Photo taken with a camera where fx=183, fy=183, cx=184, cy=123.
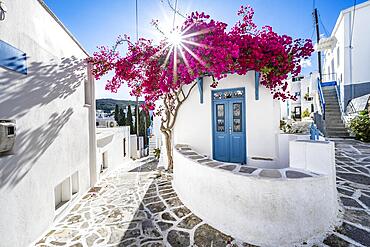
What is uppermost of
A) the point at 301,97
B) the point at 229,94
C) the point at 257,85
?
the point at 301,97

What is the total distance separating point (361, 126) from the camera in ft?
32.5

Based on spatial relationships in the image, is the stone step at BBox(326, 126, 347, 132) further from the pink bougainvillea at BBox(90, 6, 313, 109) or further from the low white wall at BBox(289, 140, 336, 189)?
the low white wall at BBox(289, 140, 336, 189)

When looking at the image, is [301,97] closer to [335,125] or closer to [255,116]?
[335,125]

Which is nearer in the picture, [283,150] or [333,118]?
[283,150]

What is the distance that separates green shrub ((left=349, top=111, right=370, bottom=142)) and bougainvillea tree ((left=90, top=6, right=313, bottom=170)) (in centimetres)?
739

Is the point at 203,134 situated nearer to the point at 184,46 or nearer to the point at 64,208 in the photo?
the point at 184,46

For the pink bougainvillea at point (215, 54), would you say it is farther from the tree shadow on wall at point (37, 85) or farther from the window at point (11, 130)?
the window at point (11, 130)

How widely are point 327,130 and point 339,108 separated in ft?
8.97

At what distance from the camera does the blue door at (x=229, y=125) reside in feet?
21.0

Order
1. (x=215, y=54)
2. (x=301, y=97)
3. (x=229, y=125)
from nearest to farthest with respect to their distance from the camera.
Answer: (x=215, y=54) → (x=229, y=125) → (x=301, y=97)

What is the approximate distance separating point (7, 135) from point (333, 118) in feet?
52.3

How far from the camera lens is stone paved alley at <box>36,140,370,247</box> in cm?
364

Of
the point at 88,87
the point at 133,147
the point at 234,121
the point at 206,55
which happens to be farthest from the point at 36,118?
the point at 133,147

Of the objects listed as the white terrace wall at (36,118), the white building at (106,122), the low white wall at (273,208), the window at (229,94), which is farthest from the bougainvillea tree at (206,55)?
the white building at (106,122)
